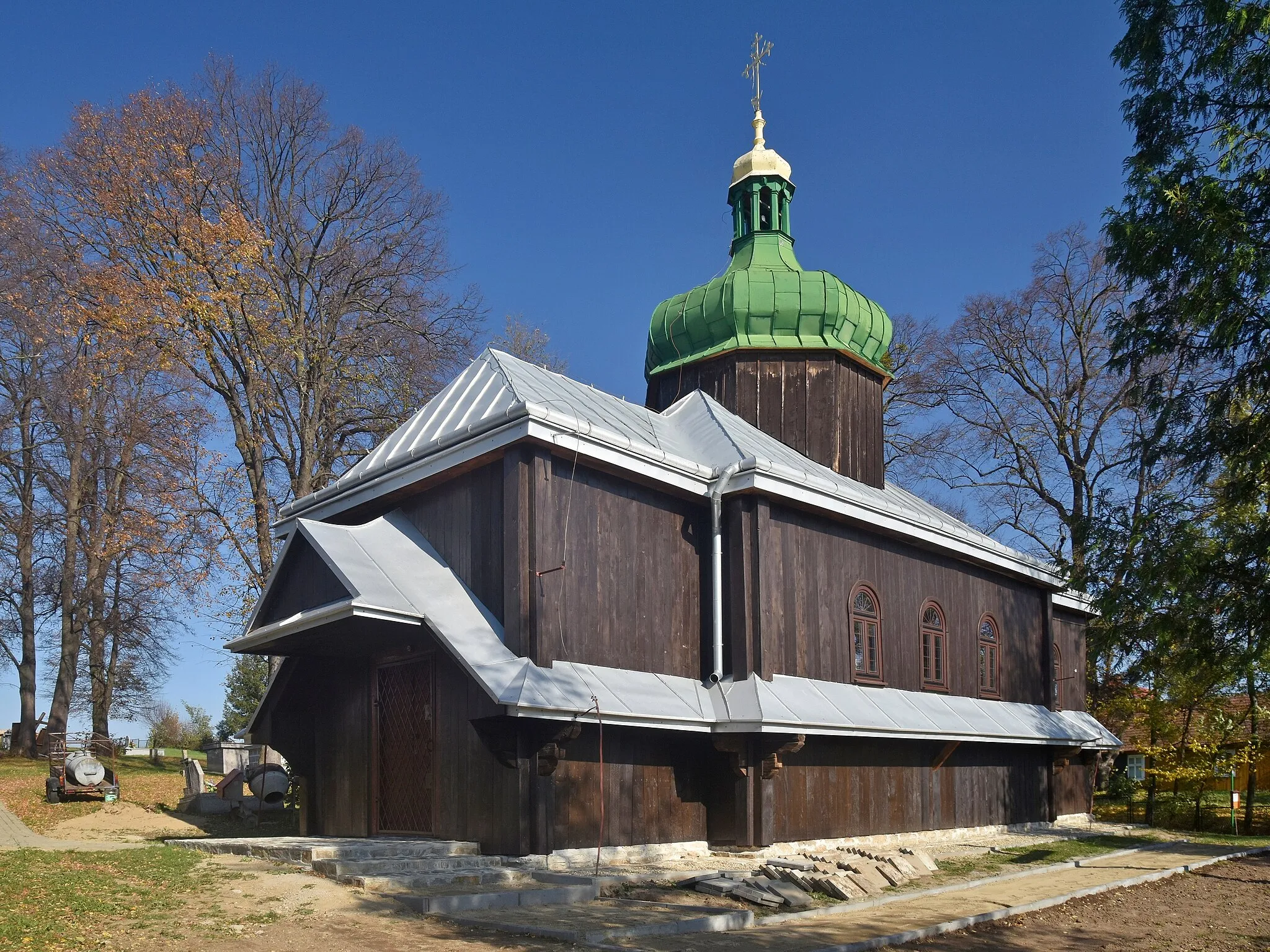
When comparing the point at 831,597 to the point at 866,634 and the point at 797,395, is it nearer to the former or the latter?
the point at 866,634

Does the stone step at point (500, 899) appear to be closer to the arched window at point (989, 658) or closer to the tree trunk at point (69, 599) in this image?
the arched window at point (989, 658)

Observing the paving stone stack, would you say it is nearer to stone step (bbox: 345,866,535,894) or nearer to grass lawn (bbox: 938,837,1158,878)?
grass lawn (bbox: 938,837,1158,878)

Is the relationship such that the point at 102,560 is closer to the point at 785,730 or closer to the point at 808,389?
the point at 808,389

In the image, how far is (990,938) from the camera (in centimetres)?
952

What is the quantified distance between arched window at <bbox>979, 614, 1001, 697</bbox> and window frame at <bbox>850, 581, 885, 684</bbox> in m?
3.27

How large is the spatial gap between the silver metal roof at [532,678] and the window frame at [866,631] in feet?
0.97

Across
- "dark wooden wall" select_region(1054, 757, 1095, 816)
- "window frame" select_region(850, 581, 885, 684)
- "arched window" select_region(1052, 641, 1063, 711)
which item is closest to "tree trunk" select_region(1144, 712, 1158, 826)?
"dark wooden wall" select_region(1054, 757, 1095, 816)

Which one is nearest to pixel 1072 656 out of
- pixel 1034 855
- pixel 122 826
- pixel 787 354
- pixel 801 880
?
pixel 1034 855

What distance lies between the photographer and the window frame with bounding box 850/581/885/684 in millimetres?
15508

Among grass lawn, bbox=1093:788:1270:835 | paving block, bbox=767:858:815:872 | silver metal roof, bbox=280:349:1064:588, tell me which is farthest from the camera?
grass lawn, bbox=1093:788:1270:835

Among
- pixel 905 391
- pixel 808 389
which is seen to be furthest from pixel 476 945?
pixel 905 391

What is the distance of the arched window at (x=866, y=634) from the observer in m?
15.6

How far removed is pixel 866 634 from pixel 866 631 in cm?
4

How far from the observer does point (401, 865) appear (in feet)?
35.3
